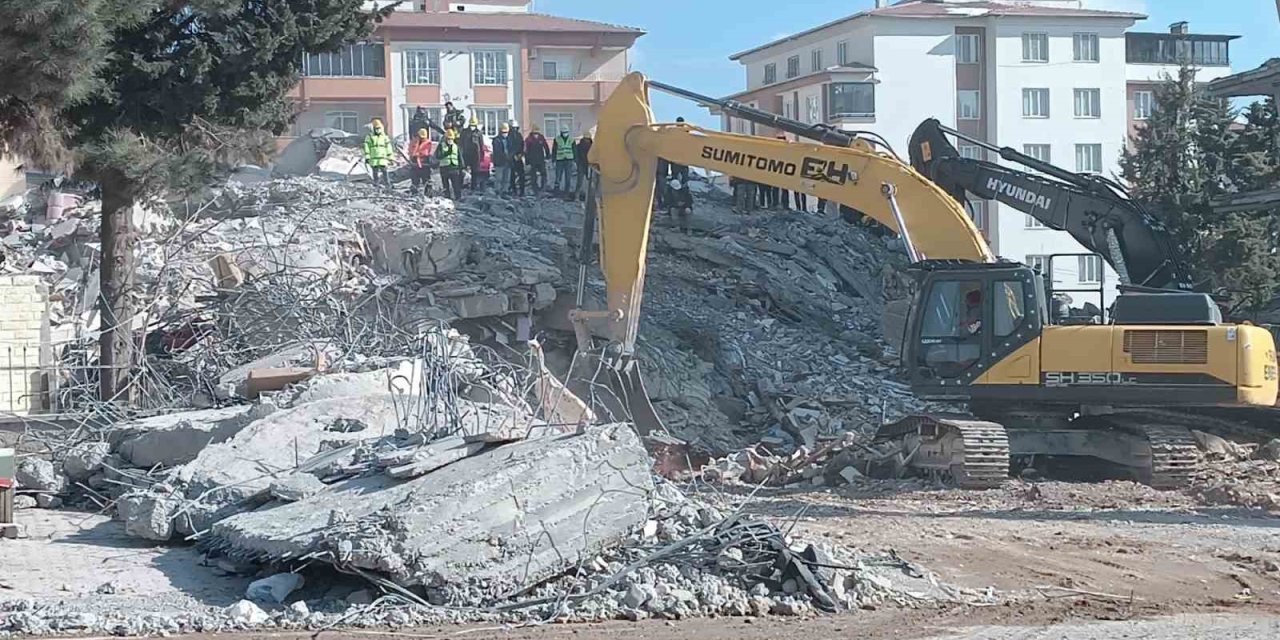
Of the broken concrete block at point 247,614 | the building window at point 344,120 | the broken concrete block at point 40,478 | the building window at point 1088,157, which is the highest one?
the building window at point 344,120

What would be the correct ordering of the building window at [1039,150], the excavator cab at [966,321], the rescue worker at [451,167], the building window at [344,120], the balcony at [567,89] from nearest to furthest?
the excavator cab at [966,321]
the rescue worker at [451,167]
the building window at [344,120]
the balcony at [567,89]
the building window at [1039,150]

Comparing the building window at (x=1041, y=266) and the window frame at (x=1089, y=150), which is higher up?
the window frame at (x=1089, y=150)

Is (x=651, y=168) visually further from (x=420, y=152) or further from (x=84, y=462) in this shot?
(x=420, y=152)

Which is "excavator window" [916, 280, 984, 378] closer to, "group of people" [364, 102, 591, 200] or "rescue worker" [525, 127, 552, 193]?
"group of people" [364, 102, 591, 200]

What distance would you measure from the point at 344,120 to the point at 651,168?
36515 millimetres

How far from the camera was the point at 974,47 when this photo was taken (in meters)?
56.5

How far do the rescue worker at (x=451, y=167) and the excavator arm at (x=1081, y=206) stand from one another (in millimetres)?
10973

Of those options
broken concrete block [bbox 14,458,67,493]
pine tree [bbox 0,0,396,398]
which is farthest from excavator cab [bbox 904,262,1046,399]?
broken concrete block [bbox 14,458,67,493]

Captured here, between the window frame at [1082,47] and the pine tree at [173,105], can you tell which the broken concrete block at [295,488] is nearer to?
the pine tree at [173,105]

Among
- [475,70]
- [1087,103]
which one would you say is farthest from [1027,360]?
[1087,103]

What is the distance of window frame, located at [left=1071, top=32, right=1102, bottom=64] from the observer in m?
57.2

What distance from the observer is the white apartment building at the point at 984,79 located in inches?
2153

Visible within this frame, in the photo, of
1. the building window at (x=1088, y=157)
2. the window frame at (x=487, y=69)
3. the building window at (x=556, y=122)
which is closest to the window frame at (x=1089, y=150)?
the building window at (x=1088, y=157)

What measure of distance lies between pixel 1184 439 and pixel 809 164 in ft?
16.0
